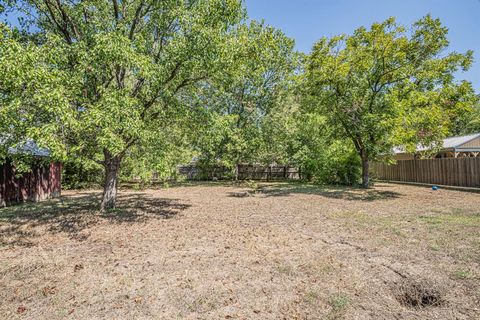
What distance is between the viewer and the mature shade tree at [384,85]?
1309 centimetres

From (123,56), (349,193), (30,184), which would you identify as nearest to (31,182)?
(30,184)

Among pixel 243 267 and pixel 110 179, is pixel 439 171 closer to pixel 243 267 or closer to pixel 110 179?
pixel 243 267

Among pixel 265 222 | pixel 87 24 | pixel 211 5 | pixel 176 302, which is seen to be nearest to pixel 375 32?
pixel 211 5

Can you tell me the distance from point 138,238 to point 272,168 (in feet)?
73.7

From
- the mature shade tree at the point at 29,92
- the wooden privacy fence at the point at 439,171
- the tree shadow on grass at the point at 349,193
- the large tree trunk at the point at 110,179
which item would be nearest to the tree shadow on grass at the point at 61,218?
the large tree trunk at the point at 110,179

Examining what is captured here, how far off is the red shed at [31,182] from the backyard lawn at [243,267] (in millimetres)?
3371

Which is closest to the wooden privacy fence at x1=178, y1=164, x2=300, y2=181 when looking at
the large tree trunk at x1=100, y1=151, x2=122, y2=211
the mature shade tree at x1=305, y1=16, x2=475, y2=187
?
the mature shade tree at x1=305, y1=16, x2=475, y2=187

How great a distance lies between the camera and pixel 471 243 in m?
5.71

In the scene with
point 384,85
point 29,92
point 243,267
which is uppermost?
point 384,85

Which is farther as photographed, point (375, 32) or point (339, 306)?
point (375, 32)

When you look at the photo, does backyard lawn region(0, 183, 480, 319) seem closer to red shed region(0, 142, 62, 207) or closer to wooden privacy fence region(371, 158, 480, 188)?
red shed region(0, 142, 62, 207)

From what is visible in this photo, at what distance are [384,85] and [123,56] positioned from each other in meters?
13.6

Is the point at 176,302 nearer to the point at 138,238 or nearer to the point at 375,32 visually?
the point at 138,238

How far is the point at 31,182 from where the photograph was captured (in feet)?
42.9
